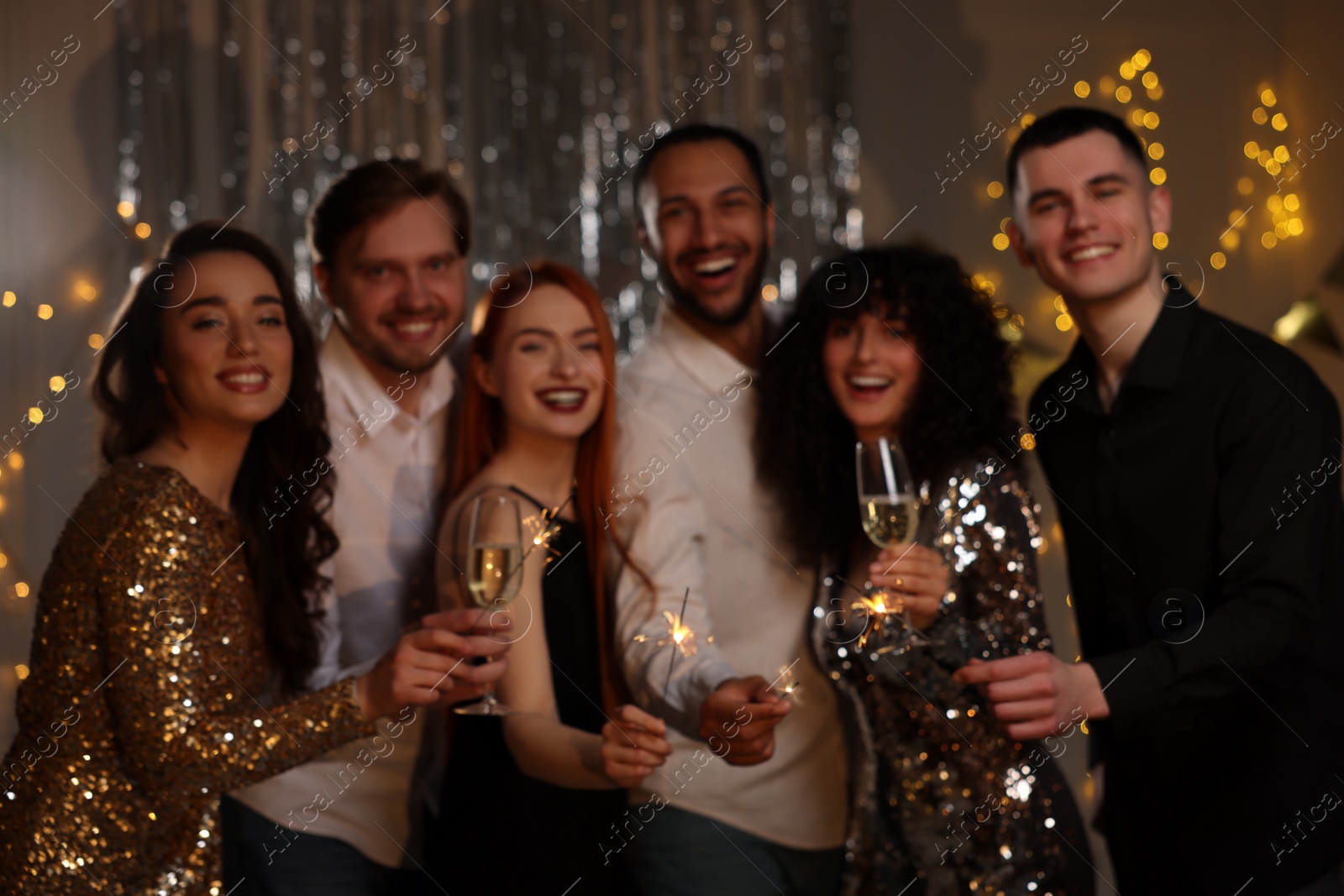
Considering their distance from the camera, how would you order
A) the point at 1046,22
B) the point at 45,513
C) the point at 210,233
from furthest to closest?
the point at 1046,22
the point at 45,513
the point at 210,233

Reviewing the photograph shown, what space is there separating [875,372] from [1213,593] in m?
0.66

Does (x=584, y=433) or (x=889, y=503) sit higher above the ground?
(x=584, y=433)

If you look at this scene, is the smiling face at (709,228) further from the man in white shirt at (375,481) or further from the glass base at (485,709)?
the glass base at (485,709)

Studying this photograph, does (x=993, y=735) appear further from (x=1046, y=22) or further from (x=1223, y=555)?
(x=1046, y=22)

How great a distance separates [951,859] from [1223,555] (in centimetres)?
64

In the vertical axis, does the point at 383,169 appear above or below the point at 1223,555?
above

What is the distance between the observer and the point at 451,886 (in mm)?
1908

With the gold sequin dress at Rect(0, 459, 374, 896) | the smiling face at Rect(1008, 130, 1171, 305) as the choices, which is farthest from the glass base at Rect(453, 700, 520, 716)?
the smiling face at Rect(1008, 130, 1171, 305)

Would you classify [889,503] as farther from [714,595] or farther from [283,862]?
[283,862]

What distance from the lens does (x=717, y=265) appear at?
2264 mm

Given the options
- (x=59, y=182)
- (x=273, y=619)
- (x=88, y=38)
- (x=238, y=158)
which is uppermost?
(x=88, y=38)

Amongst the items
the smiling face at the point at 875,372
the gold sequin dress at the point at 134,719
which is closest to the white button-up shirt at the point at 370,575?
the gold sequin dress at the point at 134,719

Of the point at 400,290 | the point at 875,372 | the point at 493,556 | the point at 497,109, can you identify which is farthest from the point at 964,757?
the point at 497,109

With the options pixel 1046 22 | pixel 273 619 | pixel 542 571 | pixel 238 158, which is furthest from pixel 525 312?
pixel 1046 22
